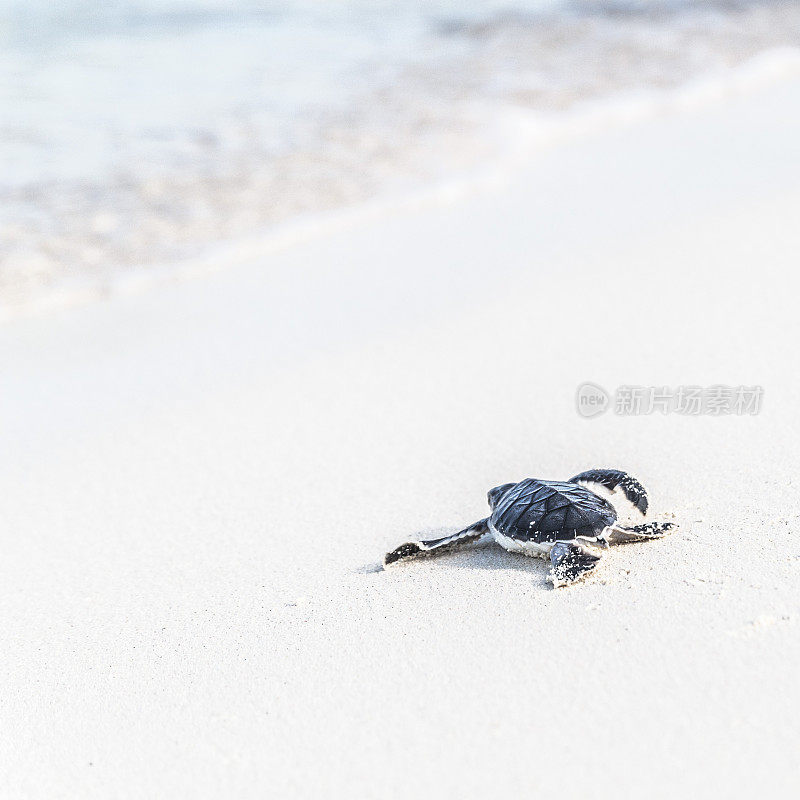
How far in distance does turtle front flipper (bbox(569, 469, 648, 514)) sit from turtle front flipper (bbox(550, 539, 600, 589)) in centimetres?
21

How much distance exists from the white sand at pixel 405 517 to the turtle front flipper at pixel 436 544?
4 cm

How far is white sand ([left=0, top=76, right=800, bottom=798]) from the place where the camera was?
163 centimetres

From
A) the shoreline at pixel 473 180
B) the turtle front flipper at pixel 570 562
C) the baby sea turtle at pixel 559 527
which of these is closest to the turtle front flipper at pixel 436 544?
the baby sea turtle at pixel 559 527

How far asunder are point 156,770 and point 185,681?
242 mm

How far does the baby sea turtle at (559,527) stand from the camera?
2.00 meters

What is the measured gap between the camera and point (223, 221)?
480cm

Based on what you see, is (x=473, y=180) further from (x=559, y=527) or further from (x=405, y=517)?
(x=559, y=527)

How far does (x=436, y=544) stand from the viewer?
2.13m

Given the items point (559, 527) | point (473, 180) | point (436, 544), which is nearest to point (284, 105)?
point (473, 180)

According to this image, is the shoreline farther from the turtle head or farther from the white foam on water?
the turtle head

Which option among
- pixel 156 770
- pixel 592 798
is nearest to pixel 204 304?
pixel 156 770

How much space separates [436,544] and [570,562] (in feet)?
1.03

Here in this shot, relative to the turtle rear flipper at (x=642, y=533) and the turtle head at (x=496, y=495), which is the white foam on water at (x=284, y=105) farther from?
the turtle rear flipper at (x=642, y=533)

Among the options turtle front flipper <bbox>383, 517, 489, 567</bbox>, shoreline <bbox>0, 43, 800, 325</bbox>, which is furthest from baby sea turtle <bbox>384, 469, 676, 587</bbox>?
shoreline <bbox>0, 43, 800, 325</bbox>
